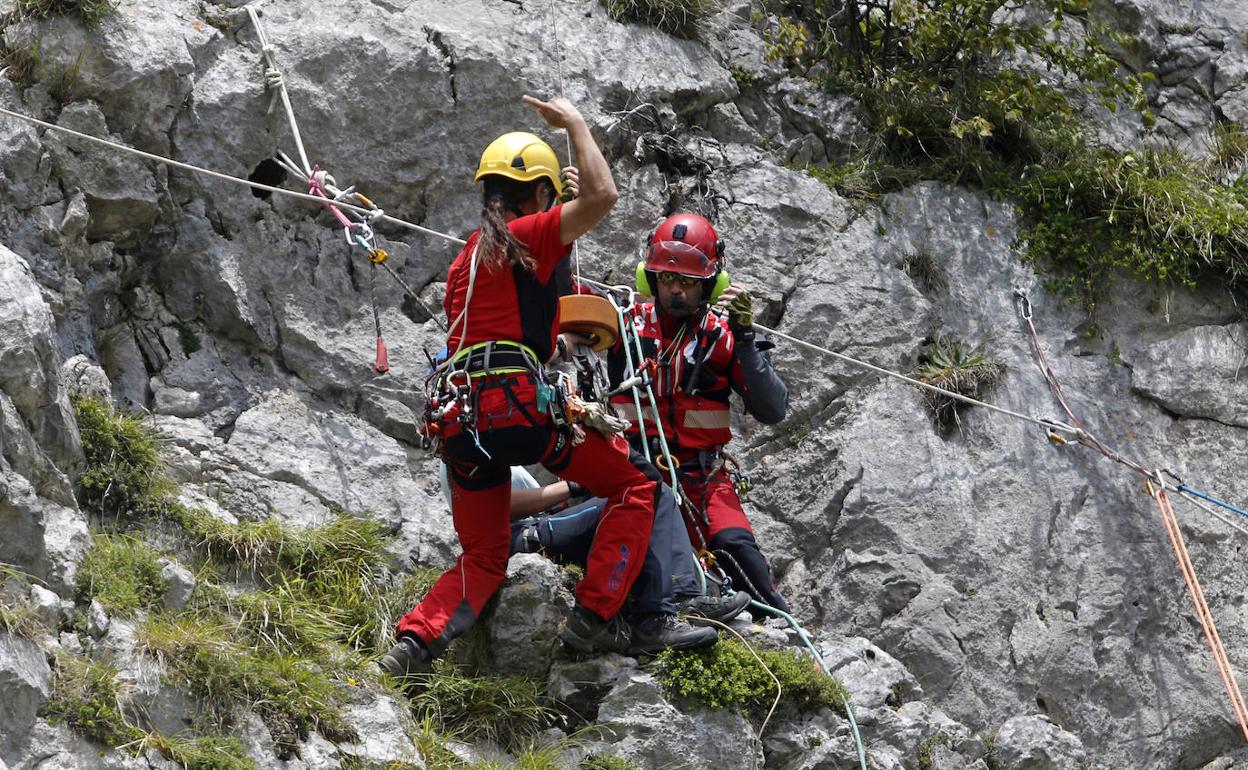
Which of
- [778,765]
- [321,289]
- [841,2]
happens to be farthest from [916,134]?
[778,765]

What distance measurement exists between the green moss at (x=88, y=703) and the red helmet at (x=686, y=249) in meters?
3.51

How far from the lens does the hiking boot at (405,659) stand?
20.7 ft

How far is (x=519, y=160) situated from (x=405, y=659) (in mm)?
2193

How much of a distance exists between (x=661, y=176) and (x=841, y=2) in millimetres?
2098

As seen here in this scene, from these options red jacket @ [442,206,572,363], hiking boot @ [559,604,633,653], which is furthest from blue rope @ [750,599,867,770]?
red jacket @ [442,206,572,363]

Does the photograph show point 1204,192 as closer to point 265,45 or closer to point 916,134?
point 916,134

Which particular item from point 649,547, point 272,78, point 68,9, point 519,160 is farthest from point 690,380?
point 68,9

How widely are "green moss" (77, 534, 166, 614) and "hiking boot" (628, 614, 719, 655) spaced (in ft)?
6.78

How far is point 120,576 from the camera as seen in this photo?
19.8 feet

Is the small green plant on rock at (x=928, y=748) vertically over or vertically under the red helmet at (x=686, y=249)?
under

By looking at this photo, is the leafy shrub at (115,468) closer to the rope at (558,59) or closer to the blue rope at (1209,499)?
the rope at (558,59)

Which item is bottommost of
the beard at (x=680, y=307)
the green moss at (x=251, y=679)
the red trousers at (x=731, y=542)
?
the red trousers at (x=731, y=542)

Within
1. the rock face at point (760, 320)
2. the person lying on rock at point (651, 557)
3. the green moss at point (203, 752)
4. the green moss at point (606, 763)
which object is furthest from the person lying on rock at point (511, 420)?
the green moss at point (203, 752)

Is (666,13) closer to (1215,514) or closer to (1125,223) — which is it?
(1125,223)
